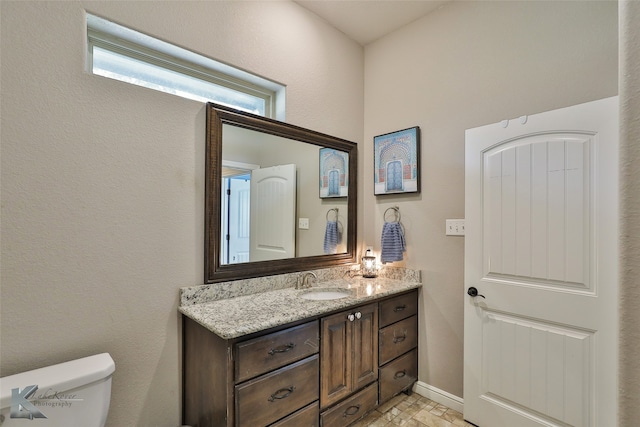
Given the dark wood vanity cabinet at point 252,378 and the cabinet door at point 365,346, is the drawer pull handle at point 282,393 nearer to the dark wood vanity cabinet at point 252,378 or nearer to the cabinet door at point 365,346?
the dark wood vanity cabinet at point 252,378

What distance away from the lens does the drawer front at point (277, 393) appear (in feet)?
4.27

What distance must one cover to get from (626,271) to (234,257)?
5.52 ft

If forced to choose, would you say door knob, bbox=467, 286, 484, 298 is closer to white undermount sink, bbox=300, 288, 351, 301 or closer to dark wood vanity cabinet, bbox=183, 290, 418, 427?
dark wood vanity cabinet, bbox=183, 290, 418, 427

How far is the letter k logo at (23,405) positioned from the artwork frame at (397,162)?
227 cm

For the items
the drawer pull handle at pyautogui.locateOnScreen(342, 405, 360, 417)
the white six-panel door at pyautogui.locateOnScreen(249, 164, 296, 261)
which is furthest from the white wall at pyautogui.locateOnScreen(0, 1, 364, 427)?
the drawer pull handle at pyautogui.locateOnScreen(342, 405, 360, 417)

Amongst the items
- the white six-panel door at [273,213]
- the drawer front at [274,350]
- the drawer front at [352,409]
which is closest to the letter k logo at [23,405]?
the drawer front at [274,350]

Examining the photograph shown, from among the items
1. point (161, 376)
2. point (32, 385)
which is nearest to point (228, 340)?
point (161, 376)

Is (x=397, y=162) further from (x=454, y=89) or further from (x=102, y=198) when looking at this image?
(x=102, y=198)

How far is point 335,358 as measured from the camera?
1661 millimetres

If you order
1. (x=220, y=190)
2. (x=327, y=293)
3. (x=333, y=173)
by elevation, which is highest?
(x=333, y=173)

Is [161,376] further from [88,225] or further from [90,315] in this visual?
[88,225]

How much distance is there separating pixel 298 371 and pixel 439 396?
1261 millimetres

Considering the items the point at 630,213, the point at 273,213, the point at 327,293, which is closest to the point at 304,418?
Answer: the point at 327,293

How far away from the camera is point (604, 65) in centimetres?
154
